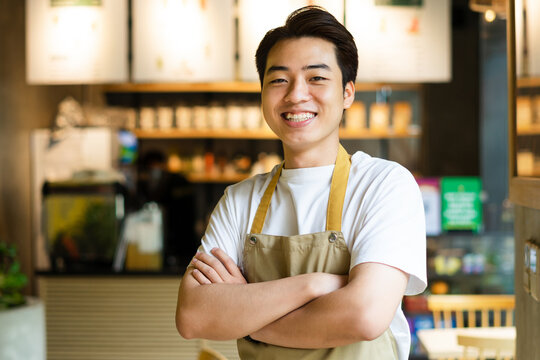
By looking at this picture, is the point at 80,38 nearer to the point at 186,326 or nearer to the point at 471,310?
the point at 471,310

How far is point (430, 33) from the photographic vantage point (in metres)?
4.11

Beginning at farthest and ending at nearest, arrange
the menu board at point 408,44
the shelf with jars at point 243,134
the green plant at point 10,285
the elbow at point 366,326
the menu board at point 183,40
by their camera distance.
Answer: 1. the shelf with jars at point 243,134
2. the menu board at point 183,40
3. the menu board at point 408,44
4. the green plant at point 10,285
5. the elbow at point 366,326

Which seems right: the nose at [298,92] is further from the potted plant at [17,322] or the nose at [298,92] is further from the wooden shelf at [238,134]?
the wooden shelf at [238,134]

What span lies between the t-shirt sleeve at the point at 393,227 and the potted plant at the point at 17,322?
246cm

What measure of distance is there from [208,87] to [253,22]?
2.11 metres

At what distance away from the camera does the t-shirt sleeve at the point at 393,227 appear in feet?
4.60

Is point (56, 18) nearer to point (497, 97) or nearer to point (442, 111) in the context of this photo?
point (442, 111)

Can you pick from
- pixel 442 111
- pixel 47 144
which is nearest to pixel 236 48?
pixel 47 144

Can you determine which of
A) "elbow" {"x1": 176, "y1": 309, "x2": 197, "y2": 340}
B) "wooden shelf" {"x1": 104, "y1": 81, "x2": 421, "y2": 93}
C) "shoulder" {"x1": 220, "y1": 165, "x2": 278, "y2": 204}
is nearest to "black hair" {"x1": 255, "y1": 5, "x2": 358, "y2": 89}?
"shoulder" {"x1": 220, "y1": 165, "x2": 278, "y2": 204}

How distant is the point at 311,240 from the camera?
1.48m

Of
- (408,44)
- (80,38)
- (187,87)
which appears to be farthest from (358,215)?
(187,87)

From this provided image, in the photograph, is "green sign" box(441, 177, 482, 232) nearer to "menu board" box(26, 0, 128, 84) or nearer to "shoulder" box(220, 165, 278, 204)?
"menu board" box(26, 0, 128, 84)

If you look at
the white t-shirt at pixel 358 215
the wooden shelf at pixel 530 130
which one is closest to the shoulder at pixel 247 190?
the white t-shirt at pixel 358 215

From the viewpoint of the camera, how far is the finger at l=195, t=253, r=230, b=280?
151 cm
